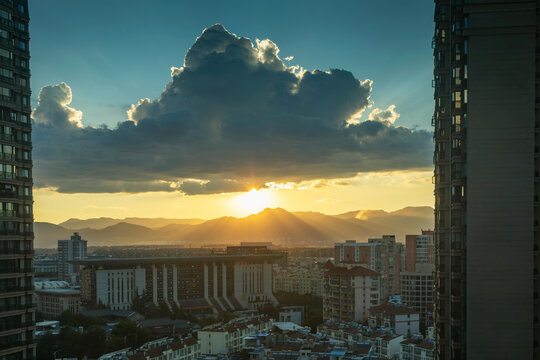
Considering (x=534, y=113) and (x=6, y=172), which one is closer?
(x=534, y=113)

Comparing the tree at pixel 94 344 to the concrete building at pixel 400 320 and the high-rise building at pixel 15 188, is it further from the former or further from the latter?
the high-rise building at pixel 15 188

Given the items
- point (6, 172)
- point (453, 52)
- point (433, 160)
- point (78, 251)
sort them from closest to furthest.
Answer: point (453, 52) → point (433, 160) → point (6, 172) → point (78, 251)

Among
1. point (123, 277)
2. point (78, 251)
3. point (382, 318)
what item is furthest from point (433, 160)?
point (78, 251)

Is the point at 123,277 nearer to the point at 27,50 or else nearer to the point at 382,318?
the point at 382,318

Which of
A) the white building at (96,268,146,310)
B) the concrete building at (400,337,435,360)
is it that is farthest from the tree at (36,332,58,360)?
the white building at (96,268,146,310)

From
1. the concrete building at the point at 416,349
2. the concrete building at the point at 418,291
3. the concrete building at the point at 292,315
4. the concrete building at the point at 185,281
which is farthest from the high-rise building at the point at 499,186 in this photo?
the concrete building at the point at 185,281

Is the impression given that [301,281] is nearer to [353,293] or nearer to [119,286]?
[119,286]

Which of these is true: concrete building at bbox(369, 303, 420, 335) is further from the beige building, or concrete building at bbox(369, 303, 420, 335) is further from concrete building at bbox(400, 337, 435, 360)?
the beige building
